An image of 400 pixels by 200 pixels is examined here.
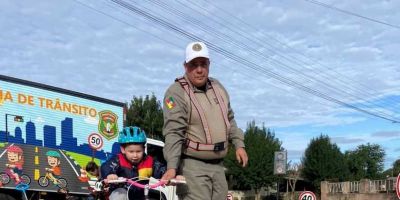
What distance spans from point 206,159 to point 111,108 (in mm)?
10207

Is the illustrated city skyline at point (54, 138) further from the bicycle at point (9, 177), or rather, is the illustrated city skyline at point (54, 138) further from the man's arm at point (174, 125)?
the man's arm at point (174, 125)

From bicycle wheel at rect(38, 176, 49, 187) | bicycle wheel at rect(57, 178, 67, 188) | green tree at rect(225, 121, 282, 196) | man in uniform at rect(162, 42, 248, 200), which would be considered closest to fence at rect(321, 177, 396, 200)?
green tree at rect(225, 121, 282, 196)

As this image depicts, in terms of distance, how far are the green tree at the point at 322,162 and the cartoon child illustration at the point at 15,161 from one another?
49201 millimetres

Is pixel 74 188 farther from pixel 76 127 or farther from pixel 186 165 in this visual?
pixel 186 165

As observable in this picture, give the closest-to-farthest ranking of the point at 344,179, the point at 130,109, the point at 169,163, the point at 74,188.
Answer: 1. the point at 169,163
2. the point at 74,188
3. the point at 130,109
4. the point at 344,179

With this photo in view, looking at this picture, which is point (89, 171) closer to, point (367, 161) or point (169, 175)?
point (169, 175)

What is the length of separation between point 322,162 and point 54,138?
49091 mm

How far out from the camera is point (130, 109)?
49625 millimetres

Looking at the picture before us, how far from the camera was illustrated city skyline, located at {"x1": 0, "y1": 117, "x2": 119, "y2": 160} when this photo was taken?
12219mm

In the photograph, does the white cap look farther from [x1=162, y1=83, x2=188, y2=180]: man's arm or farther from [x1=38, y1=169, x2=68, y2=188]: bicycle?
[x1=38, y1=169, x2=68, y2=188]: bicycle

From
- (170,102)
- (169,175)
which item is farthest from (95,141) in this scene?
(169,175)

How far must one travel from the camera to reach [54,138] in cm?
1314

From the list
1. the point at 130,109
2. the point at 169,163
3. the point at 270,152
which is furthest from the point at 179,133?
the point at 270,152

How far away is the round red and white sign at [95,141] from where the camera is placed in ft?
45.9
